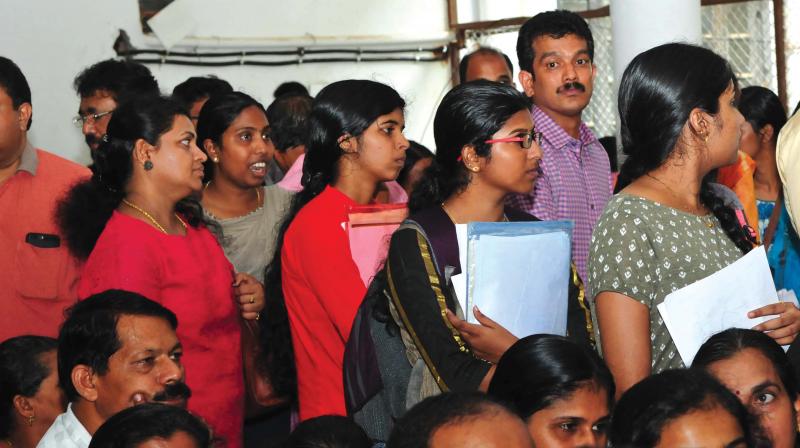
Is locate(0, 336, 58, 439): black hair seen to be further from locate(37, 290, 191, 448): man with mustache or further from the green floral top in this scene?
the green floral top

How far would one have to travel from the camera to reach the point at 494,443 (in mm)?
1969

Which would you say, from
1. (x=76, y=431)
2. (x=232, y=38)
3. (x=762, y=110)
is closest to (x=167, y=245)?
(x=76, y=431)

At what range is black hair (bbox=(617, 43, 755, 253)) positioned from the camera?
268cm

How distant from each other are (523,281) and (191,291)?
102cm

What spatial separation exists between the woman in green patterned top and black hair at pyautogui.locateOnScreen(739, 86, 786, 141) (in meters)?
2.41

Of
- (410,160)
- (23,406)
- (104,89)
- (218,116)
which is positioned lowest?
(23,406)

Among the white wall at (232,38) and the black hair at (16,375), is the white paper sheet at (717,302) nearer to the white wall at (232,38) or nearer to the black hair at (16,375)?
the black hair at (16,375)

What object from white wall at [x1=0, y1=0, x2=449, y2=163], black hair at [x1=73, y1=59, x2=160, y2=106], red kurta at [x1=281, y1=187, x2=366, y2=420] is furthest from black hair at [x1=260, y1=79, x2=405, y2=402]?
white wall at [x1=0, y1=0, x2=449, y2=163]

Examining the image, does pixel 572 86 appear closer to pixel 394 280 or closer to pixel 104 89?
pixel 394 280

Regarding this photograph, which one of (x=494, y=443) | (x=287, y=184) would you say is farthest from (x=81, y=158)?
(x=494, y=443)

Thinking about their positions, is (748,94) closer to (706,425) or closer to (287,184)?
(287,184)

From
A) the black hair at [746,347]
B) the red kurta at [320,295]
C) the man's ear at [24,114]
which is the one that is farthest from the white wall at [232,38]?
the black hair at [746,347]

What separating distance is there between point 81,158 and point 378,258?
10.5 feet

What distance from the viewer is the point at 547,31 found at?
4.01 meters
